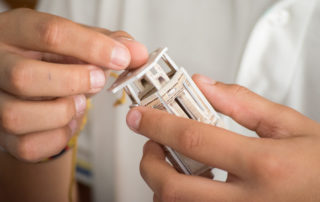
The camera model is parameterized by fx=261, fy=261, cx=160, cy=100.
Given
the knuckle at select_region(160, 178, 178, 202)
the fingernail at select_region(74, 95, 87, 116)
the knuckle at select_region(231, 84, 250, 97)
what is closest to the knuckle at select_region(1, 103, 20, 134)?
the fingernail at select_region(74, 95, 87, 116)

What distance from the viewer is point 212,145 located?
1.49 ft

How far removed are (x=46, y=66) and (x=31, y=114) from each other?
115mm

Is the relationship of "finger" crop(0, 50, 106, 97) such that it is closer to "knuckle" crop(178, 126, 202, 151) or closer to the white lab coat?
"knuckle" crop(178, 126, 202, 151)

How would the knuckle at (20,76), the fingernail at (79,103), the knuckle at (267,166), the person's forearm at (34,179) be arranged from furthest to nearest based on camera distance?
the person's forearm at (34,179), the fingernail at (79,103), the knuckle at (20,76), the knuckle at (267,166)

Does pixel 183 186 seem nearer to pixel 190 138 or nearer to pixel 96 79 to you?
pixel 190 138

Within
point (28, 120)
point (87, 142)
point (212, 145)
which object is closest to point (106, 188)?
point (87, 142)

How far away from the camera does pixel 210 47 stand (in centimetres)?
81

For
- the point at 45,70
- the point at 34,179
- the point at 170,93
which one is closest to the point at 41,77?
the point at 45,70

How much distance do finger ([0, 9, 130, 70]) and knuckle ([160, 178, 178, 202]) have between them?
0.25 meters

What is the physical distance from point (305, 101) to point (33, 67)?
70 cm

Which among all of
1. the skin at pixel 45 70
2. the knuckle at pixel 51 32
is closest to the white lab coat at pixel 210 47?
the skin at pixel 45 70

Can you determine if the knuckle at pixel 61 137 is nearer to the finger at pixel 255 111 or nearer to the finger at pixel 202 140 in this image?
the finger at pixel 202 140

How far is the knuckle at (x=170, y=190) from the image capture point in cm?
48

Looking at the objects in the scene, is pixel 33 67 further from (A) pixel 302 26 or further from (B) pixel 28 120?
(A) pixel 302 26
